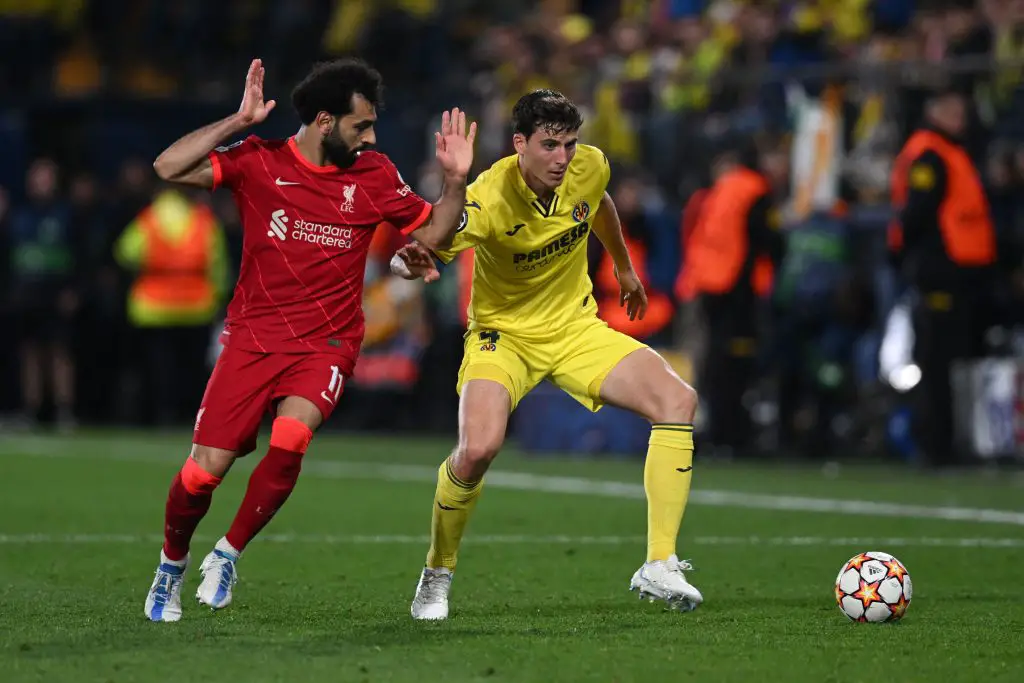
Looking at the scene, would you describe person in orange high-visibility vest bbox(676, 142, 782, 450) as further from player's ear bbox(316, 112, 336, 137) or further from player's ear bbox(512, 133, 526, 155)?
player's ear bbox(316, 112, 336, 137)

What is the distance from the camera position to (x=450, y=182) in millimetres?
6855

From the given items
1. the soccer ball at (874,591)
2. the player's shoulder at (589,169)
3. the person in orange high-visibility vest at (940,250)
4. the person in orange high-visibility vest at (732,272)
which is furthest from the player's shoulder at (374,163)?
the person in orange high-visibility vest at (732,272)

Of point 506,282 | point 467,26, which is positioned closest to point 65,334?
point 467,26

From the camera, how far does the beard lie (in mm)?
6961

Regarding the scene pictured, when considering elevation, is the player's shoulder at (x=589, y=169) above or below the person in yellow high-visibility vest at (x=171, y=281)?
above

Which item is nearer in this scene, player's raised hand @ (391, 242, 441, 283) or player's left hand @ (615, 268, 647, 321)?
player's raised hand @ (391, 242, 441, 283)

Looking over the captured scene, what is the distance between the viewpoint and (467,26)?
71.2 feet

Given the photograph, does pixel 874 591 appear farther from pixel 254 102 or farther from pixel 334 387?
pixel 254 102

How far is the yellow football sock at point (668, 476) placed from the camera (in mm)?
7098

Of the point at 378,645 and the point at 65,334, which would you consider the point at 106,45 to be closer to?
the point at 65,334

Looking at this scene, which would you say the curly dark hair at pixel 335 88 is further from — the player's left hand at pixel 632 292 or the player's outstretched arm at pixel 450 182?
the player's left hand at pixel 632 292

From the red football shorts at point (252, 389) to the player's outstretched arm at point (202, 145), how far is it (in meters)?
0.70

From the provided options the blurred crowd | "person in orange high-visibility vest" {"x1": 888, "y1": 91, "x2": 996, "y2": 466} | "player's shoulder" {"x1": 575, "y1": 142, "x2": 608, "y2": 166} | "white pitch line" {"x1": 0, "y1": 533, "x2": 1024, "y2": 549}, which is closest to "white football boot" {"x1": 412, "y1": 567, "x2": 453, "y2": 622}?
"player's shoulder" {"x1": 575, "y1": 142, "x2": 608, "y2": 166}

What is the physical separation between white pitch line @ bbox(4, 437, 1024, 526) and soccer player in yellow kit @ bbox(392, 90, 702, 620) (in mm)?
3667
